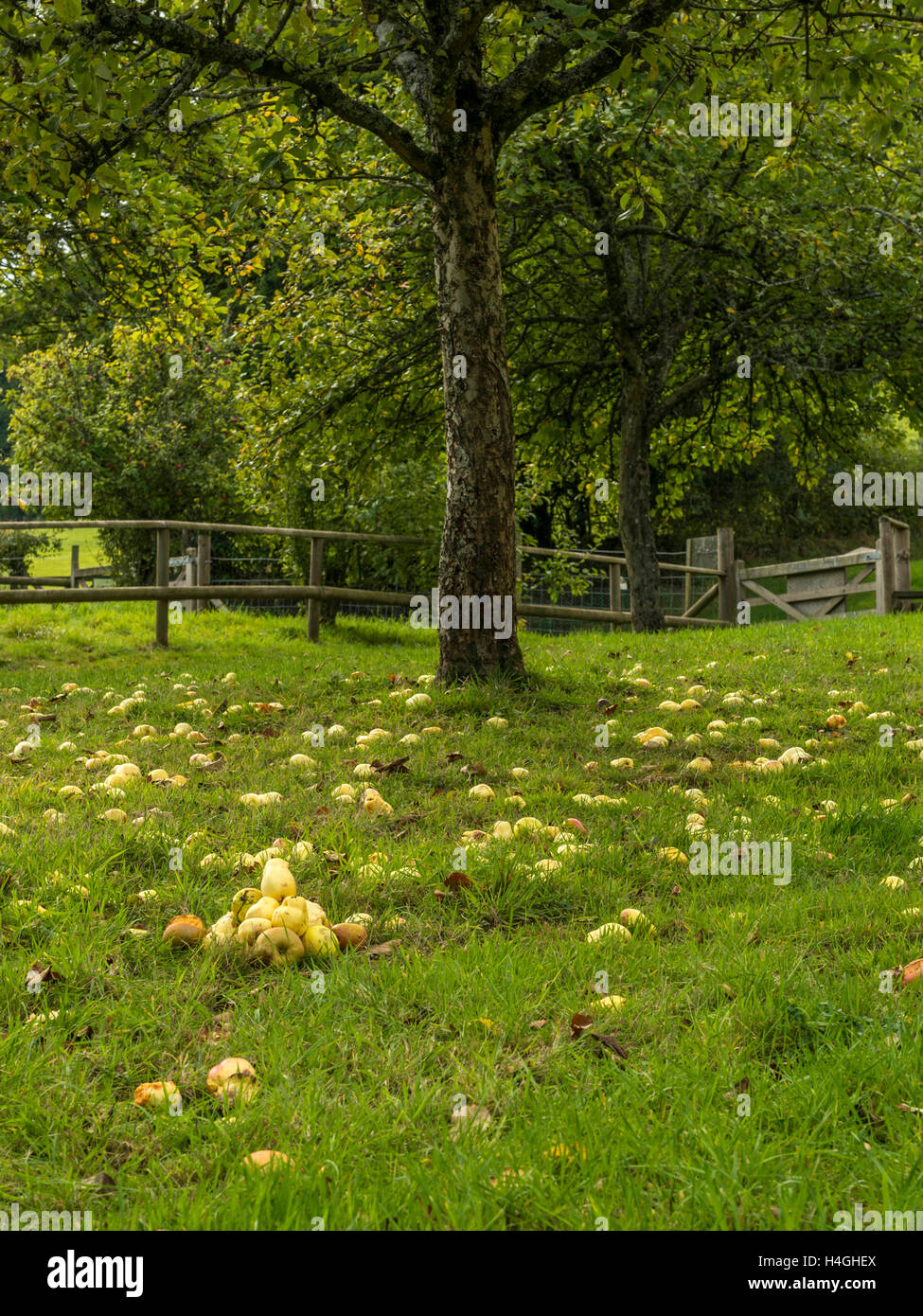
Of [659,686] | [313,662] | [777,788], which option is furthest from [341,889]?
[313,662]

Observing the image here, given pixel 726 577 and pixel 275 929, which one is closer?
pixel 275 929

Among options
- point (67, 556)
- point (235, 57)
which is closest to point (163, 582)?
point (235, 57)

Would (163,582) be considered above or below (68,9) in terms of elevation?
below

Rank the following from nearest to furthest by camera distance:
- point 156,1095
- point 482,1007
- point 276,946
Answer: point 156,1095 < point 482,1007 < point 276,946

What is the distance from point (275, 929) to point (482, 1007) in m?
0.72

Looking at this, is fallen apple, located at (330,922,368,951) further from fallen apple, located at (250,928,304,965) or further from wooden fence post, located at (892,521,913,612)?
wooden fence post, located at (892,521,913,612)

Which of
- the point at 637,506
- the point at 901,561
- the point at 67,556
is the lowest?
the point at 901,561

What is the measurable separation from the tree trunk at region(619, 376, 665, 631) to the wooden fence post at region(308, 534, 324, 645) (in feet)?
14.0

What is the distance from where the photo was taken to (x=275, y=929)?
3115 mm

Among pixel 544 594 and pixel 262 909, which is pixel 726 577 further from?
pixel 262 909

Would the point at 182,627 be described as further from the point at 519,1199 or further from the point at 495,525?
the point at 519,1199

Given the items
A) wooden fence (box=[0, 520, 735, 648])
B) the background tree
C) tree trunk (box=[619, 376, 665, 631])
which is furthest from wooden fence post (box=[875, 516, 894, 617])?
the background tree

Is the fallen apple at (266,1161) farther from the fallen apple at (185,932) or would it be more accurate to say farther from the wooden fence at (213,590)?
the wooden fence at (213,590)

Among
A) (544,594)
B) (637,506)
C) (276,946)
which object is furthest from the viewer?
(544,594)
